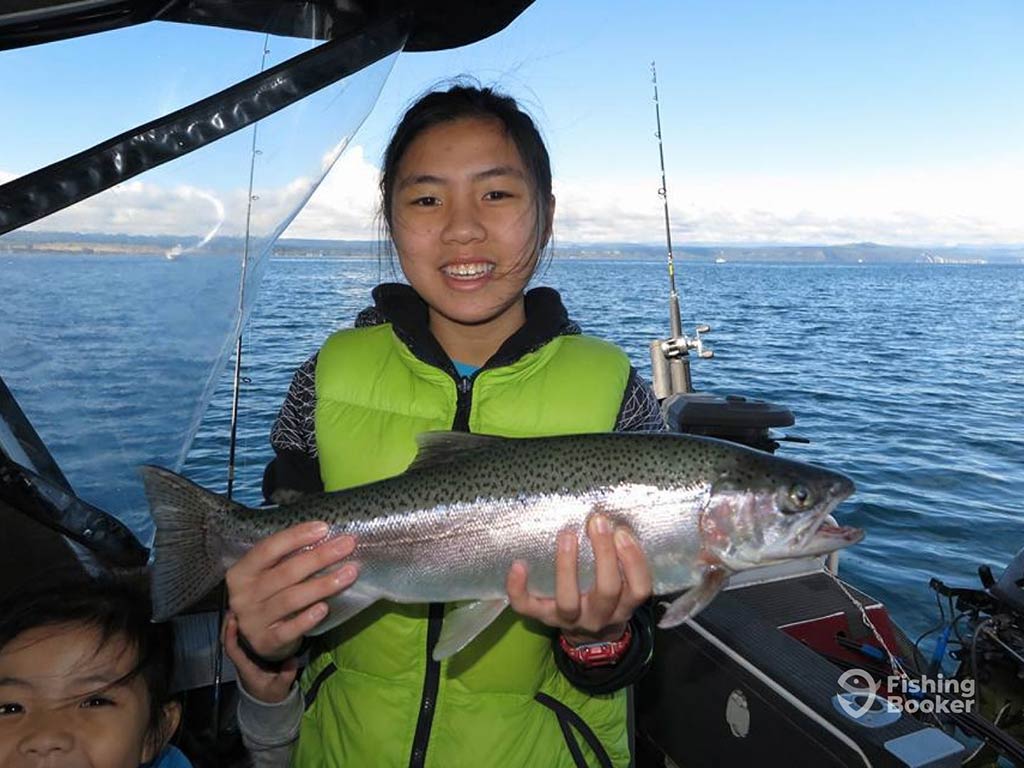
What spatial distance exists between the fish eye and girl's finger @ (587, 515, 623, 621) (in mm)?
746

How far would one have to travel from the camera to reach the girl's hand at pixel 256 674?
8.95ft

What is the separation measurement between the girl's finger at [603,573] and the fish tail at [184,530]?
135cm

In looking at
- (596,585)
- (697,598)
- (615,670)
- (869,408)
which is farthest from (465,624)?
(869,408)

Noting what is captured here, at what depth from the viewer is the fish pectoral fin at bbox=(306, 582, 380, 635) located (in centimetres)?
261

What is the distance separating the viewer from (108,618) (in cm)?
283

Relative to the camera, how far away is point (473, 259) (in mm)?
2975

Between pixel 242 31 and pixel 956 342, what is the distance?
36959 mm

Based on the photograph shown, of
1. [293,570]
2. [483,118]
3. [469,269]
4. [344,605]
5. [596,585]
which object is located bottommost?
[344,605]

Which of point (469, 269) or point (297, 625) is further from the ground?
point (469, 269)

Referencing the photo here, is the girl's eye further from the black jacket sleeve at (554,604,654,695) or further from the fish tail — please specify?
the black jacket sleeve at (554,604,654,695)

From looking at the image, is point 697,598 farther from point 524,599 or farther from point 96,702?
point 96,702

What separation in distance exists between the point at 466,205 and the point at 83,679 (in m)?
2.26

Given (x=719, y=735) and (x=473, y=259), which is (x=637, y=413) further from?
(x=719, y=735)

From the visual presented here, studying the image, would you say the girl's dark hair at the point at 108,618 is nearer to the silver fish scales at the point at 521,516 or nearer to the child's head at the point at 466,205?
the silver fish scales at the point at 521,516
